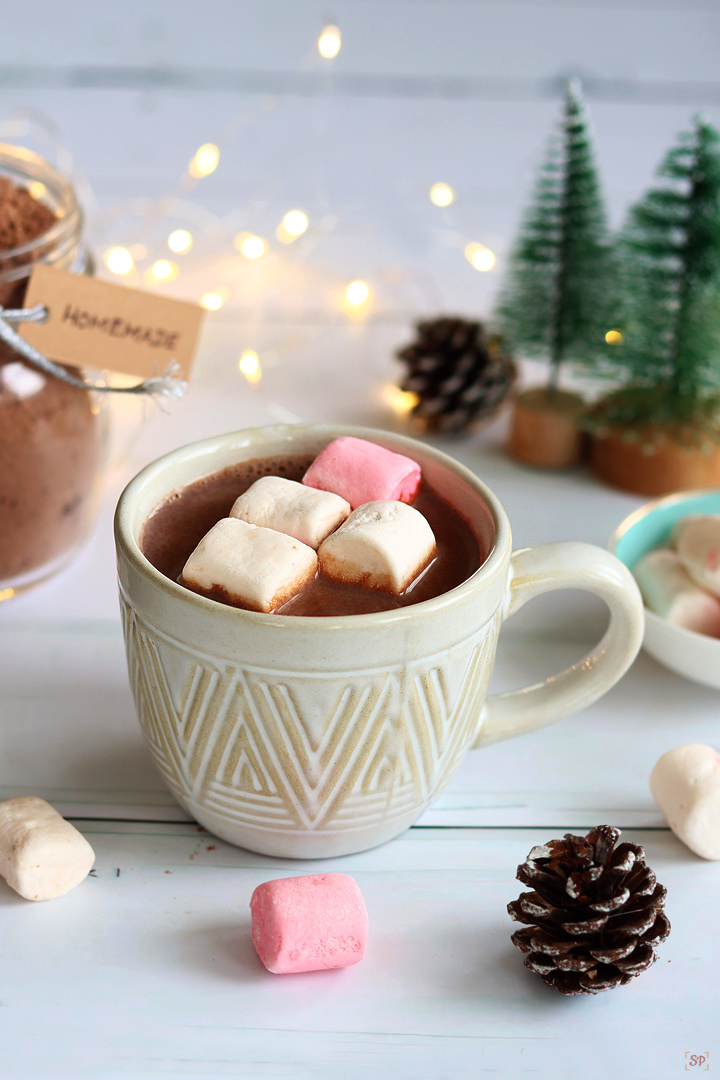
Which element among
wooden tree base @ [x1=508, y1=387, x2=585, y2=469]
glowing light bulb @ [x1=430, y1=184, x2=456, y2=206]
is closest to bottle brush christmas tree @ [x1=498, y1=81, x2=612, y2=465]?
wooden tree base @ [x1=508, y1=387, x2=585, y2=469]

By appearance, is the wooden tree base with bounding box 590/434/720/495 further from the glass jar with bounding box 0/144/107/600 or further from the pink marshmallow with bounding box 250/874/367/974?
the pink marshmallow with bounding box 250/874/367/974

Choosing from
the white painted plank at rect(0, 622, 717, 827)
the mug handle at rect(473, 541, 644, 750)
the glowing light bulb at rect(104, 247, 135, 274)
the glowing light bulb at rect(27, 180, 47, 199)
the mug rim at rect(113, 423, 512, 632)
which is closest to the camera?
the mug rim at rect(113, 423, 512, 632)

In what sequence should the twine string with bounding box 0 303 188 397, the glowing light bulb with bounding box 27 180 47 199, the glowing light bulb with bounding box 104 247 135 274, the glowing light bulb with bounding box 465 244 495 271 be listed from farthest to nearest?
the glowing light bulb with bounding box 465 244 495 271
the glowing light bulb with bounding box 104 247 135 274
the glowing light bulb with bounding box 27 180 47 199
the twine string with bounding box 0 303 188 397

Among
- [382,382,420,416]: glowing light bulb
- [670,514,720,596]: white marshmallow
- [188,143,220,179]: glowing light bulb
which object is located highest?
[188,143,220,179]: glowing light bulb

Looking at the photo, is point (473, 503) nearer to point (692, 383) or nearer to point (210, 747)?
point (210, 747)

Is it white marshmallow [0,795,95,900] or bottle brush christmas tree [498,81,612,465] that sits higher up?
bottle brush christmas tree [498,81,612,465]

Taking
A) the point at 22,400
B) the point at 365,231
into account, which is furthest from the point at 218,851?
the point at 365,231

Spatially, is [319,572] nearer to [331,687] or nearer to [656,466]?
[331,687]
